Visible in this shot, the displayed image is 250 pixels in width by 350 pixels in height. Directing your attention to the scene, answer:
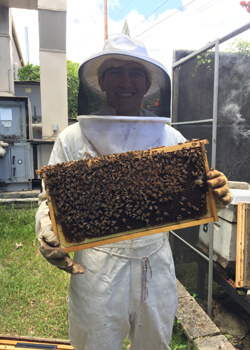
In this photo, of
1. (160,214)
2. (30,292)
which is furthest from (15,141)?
(160,214)

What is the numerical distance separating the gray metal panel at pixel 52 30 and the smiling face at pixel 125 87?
7476mm

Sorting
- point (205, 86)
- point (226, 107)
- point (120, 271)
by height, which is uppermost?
point (205, 86)

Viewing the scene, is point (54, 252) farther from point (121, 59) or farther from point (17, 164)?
point (17, 164)

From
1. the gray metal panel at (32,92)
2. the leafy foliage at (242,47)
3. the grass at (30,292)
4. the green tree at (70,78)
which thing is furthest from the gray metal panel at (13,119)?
the green tree at (70,78)

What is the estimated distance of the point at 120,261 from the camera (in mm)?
1499

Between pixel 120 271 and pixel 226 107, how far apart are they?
7.65ft

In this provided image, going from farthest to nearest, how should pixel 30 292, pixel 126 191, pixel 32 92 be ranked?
pixel 32 92, pixel 30 292, pixel 126 191

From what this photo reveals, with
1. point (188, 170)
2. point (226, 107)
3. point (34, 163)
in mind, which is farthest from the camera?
point (34, 163)

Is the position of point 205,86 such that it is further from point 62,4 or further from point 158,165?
point 62,4

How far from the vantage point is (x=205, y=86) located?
2.93 metres

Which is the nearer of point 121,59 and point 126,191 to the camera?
point 126,191

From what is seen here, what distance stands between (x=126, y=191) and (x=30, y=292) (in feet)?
8.60

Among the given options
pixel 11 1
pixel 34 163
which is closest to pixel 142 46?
pixel 34 163

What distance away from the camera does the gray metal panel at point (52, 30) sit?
793 centimetres
